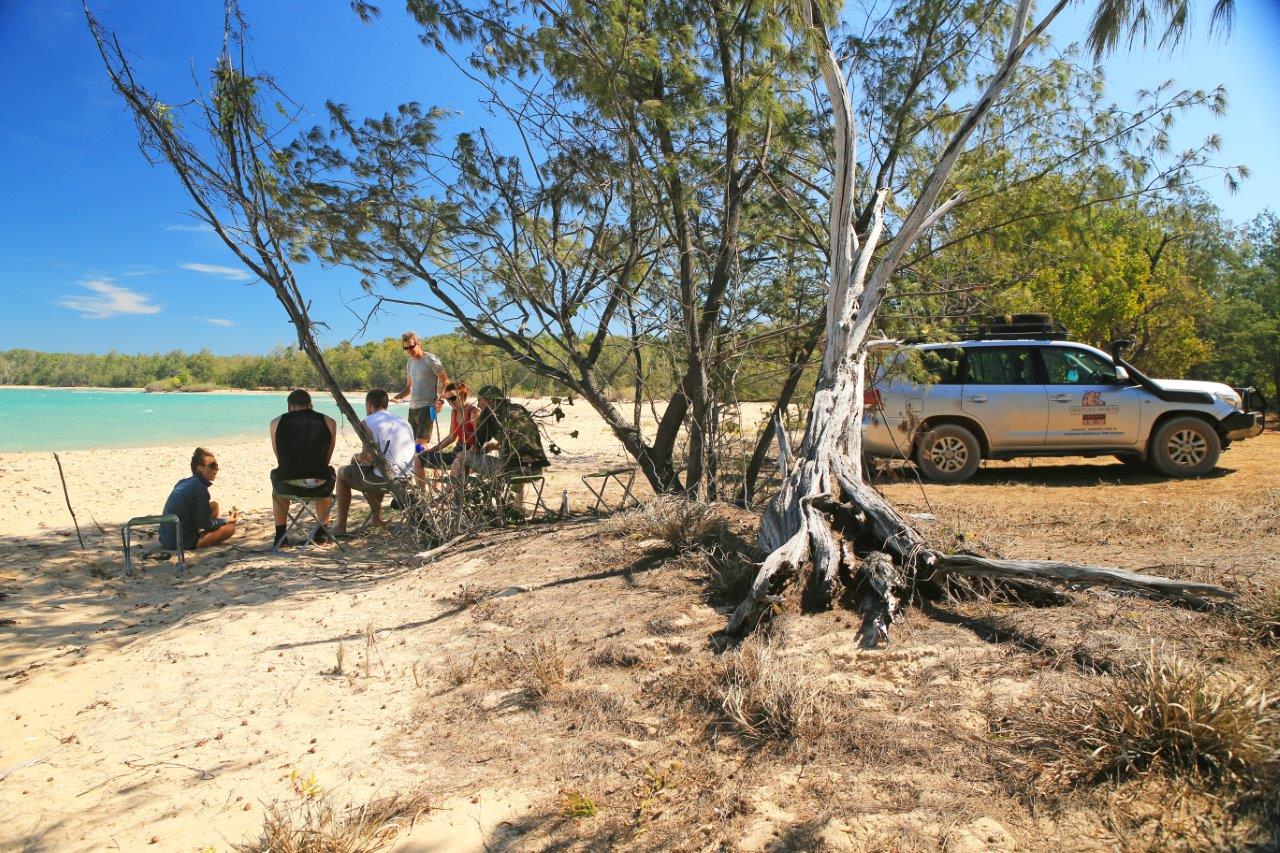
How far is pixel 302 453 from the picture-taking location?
270 inches

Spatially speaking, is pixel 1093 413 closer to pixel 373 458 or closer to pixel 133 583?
pixel 373 458

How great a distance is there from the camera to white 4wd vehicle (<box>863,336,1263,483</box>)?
8.52 metres

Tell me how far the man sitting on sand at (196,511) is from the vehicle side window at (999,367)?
333 inches

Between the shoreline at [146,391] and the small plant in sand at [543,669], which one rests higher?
the shoreline at [146,391]

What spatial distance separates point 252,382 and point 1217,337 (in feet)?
233

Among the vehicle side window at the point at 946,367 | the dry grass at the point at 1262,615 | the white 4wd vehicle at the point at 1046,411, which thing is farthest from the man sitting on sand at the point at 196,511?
the vehicle side window at the point at 946,367

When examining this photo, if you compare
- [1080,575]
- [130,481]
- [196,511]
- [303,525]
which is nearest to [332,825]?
[1080,575]

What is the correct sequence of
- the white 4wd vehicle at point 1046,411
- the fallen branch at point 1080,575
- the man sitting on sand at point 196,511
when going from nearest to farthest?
the fallen branch at point 1080,575, the man sitting on sand at point 196,511, the white 4wd vehicle at point 1046,411

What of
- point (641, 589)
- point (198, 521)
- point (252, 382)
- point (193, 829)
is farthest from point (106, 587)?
point (252, 382)

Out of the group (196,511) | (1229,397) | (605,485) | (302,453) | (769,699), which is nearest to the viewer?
(769,699)

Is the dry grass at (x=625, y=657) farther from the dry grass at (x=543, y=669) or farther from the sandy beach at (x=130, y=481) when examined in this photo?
the sandy beach at (x=130, y=481)

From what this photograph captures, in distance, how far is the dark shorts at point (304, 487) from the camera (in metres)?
6.89

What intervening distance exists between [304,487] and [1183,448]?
9689 millimetres

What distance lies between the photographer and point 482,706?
3680mm
